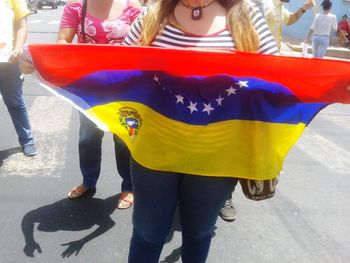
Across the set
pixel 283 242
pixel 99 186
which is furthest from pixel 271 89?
pixel 99 186

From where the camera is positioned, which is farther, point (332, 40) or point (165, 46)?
point (332, 40)

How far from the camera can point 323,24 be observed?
34.2ft

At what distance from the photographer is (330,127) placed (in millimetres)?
6152

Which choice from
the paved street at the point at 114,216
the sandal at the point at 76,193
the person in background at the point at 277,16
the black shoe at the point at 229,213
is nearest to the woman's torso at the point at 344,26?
the person in background at the point at 277,16

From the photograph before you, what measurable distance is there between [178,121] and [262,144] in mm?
368

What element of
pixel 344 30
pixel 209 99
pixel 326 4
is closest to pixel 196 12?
pixel 209 99

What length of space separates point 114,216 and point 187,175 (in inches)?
61.1

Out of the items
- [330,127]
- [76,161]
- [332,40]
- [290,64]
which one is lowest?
[332,40]

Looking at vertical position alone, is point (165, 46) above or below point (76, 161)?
above

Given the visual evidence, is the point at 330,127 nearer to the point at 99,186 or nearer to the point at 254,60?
the point at 99,186

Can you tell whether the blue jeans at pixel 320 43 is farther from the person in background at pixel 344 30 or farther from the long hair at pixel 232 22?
the long hair at pixel 232 22

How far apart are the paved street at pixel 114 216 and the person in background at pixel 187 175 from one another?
0.85 m

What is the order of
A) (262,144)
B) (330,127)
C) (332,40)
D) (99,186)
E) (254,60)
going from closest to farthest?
(254,60)
(262,144)
(99,186)
(330,127)
(332,40)

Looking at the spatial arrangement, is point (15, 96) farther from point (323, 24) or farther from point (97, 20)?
point (323, 24)
